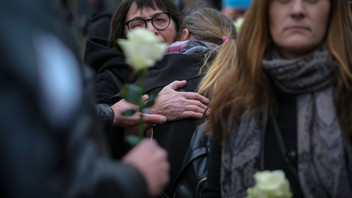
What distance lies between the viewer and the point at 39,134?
53.4 inches

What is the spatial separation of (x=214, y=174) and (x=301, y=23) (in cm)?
75

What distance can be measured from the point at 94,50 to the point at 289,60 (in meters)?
2.22

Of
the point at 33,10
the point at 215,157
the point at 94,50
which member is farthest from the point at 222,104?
the point at 94,50

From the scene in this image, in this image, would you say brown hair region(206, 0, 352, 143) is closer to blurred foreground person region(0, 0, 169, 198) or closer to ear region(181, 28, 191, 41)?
blurred foreground person region(0, 0, 169, 198)

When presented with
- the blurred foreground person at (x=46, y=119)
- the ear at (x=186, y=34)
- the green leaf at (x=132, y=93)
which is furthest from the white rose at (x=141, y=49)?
the ear at (x=186, y=34)

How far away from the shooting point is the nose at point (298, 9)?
2.13m

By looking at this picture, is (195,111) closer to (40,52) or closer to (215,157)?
(215,157)

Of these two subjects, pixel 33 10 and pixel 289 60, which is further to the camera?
pixel 289 60

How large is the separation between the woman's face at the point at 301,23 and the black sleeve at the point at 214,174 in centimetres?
55

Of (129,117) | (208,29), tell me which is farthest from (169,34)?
(129,117)

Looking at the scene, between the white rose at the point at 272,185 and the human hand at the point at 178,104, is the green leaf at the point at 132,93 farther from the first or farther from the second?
the human hand at the point at 178,104

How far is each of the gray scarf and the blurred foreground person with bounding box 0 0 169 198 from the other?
2.51 feet

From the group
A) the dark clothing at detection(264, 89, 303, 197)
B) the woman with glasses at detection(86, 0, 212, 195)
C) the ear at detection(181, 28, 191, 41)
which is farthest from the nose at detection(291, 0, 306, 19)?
the ear at detection(181, 28, 191, 41)

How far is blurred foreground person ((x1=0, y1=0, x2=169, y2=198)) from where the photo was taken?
1.34 m
